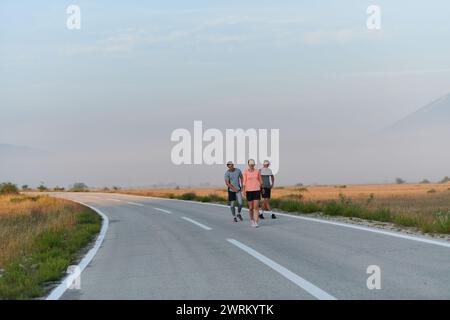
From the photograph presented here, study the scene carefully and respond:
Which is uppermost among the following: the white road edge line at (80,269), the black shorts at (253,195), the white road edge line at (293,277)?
the black shorts at (253,195)

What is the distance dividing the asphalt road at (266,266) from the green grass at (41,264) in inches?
21.7

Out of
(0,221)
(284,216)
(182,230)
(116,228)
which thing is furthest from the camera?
(0,221)

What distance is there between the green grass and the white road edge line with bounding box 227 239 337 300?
11.7 ft

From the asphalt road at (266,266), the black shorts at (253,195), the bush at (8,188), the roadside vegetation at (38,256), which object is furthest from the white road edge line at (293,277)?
the bush at (8,188)

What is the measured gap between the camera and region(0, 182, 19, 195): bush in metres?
67.6

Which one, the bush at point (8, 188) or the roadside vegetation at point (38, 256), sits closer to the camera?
the roadside vegetation at point (38, 256)

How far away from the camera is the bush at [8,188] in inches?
2662

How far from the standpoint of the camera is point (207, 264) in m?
10.4

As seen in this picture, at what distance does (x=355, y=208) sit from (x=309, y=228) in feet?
16.9

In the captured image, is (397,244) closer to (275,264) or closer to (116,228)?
(275,264)

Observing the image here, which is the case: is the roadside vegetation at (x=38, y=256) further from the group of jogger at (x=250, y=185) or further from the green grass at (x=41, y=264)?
the group of jogger at (x=250, y=185)

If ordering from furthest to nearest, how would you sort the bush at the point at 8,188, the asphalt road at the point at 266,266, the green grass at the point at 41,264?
the bush at the point at 8,188 < the green grass at the point at 41,264 < the asphalt road at the point at 266,266
